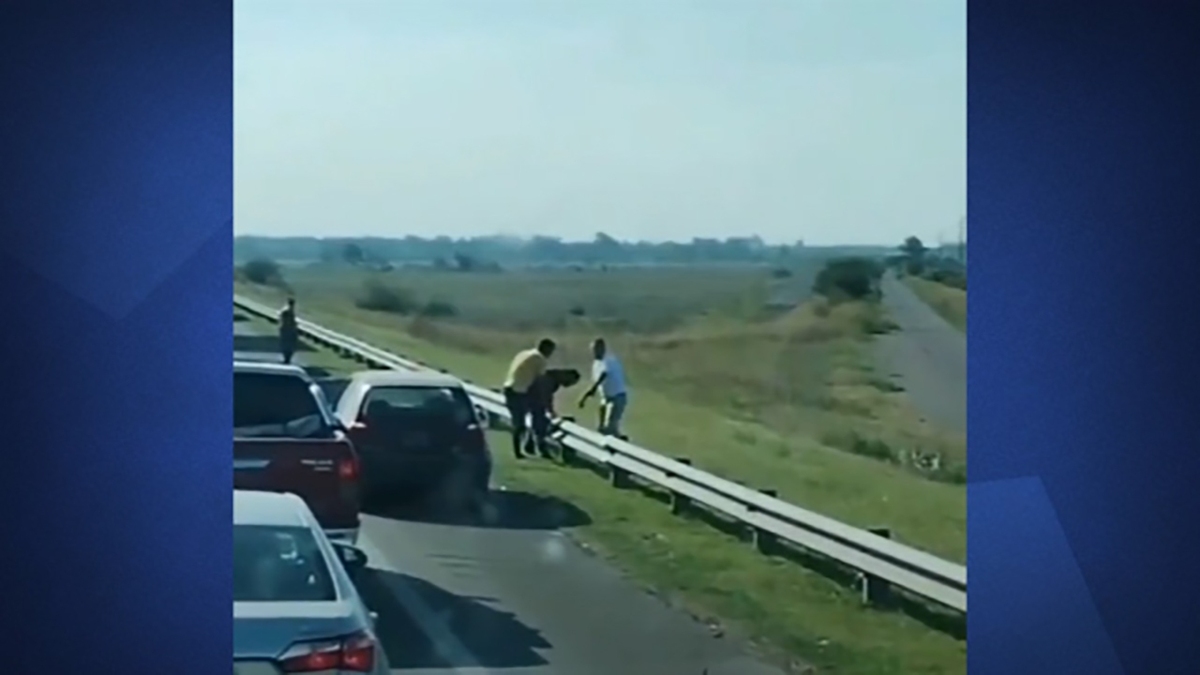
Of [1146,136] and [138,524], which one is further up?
[1146,136]

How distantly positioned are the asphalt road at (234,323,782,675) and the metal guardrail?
0.45 feet

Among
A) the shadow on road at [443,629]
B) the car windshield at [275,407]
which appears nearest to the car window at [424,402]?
the car windshield at [275,407]

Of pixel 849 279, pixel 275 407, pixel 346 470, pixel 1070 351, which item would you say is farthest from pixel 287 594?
pixel 1070 351

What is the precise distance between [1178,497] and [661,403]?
3.73 feet

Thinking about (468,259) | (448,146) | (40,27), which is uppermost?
(40,27)

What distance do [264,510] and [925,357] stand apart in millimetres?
1395

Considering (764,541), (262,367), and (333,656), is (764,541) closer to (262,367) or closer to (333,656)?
(333,656)

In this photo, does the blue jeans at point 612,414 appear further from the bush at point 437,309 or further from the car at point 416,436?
the bush at point 437,309

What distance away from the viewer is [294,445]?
12.0 ft

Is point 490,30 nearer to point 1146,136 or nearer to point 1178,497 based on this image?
point 1146,136

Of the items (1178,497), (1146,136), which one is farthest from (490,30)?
(1178,497)

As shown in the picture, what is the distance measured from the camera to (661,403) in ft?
12.3

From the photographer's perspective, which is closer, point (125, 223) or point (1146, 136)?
point (125, 223)

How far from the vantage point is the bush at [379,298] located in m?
3.69
